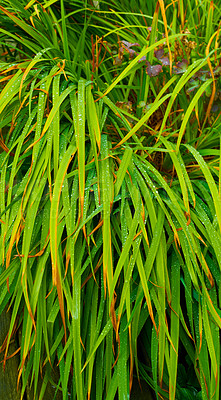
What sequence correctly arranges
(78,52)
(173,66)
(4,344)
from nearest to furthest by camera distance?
1. (4,344)
2. (173,66)
3. (78,52)

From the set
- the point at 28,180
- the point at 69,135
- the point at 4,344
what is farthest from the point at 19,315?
the point at 69,135

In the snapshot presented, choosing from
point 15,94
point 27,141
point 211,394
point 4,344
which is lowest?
point 211,394

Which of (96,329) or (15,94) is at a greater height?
(15,94)

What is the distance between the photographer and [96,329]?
84 cm

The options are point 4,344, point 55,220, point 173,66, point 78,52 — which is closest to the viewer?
point 55,220

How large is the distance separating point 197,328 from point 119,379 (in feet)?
0.67

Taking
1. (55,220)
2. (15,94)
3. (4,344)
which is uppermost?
(15,94)

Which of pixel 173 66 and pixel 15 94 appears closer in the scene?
pixel 15 94

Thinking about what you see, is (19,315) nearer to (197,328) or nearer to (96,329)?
(96,329)

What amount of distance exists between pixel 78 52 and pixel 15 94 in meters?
0.36

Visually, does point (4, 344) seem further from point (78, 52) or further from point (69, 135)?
point (78, 52)

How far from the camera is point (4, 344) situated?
883 mm

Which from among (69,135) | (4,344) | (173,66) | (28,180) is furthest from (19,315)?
(173,66)

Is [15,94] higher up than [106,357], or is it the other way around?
[15,94]
